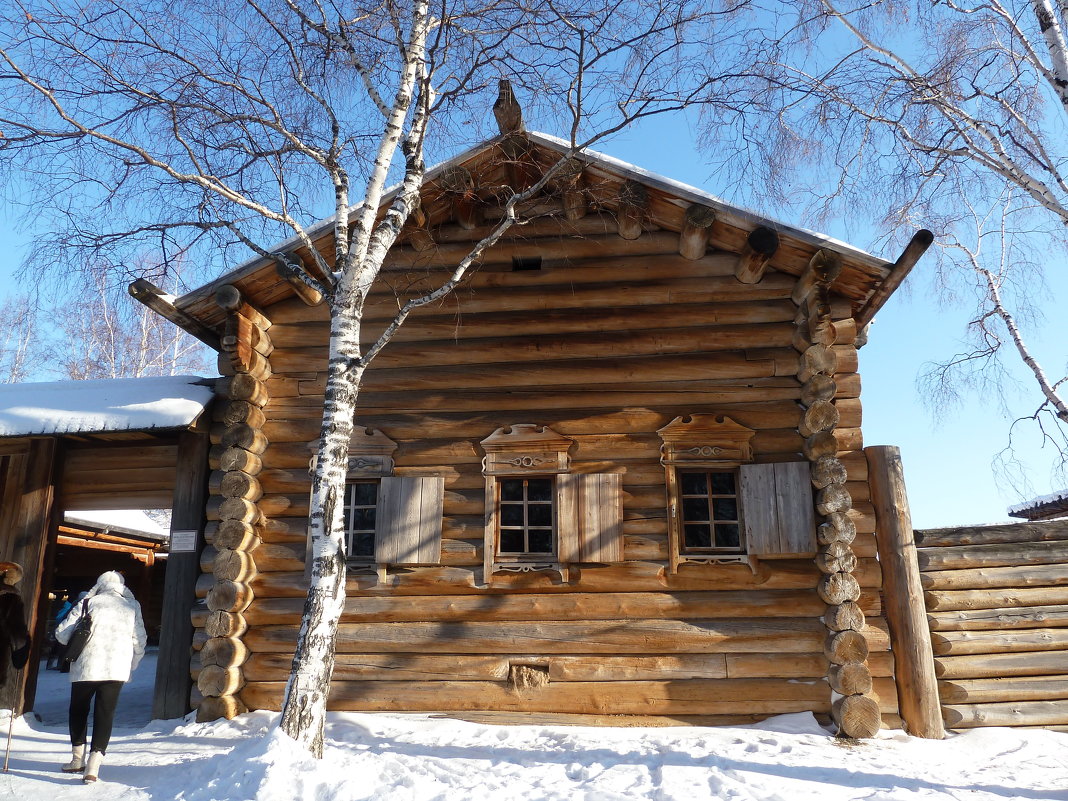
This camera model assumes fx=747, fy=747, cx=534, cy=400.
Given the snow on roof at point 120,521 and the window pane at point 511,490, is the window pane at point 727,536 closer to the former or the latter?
the window pane at point 511,490

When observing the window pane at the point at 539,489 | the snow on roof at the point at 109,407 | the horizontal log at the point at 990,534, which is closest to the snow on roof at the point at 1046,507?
the horizontal log at the point at 990,534

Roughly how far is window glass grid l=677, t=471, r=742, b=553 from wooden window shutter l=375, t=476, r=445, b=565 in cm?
241

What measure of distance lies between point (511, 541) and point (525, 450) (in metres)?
0.92

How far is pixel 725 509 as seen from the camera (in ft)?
24.0

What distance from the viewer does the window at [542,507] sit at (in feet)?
23.4

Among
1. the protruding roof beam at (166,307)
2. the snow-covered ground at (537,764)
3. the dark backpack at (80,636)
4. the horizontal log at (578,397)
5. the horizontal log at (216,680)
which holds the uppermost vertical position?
the protruding roof beam at (166,307)

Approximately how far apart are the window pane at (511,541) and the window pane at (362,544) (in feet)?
4.48

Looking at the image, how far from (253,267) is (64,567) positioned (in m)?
11.2

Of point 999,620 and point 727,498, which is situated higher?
point 727,498

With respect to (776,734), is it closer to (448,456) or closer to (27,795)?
(448,456)

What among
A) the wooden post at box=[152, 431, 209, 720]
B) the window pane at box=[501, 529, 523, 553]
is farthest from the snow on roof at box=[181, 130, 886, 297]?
the window pane at box=[501, 529, 523, 553]

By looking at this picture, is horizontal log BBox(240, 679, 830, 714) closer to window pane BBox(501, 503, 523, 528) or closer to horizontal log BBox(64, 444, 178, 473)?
window pane BBox(501, 503, 523, 528)

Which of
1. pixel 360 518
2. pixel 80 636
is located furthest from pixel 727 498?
pixel 80 636

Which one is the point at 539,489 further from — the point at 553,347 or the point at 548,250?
the point at 548,250
